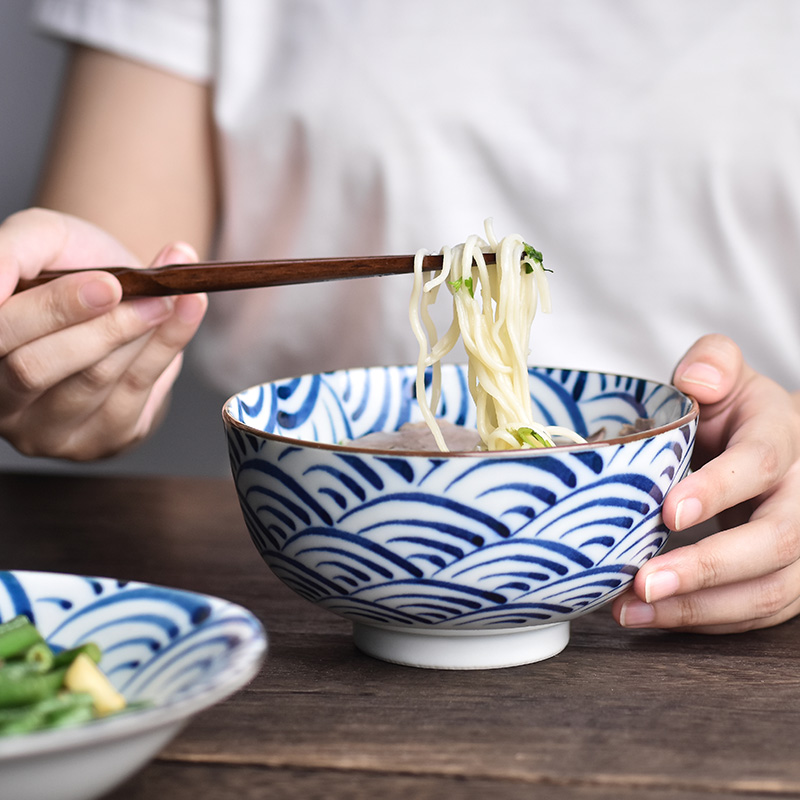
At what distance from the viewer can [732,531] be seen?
870mm

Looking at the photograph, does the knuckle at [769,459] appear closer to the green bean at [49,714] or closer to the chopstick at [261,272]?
the chopstick at [261,272]

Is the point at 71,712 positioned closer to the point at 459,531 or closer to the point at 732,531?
the point at 459,531

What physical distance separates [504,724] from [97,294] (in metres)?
0.57

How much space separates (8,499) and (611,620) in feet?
2.95

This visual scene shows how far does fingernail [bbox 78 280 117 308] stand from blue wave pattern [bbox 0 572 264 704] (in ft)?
1.15

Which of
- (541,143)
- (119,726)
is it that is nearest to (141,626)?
(119,726)

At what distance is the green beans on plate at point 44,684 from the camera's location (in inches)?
21.2

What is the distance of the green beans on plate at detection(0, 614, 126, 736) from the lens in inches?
21.2

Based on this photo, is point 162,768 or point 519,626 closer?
point 162,768

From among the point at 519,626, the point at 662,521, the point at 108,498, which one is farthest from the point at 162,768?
the point at 108,498


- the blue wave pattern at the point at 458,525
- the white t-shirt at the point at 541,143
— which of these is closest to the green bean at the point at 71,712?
the blue wave pattern at the point at 458,525

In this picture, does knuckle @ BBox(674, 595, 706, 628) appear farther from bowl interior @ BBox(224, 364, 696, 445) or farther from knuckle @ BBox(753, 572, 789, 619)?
bowl interior @ BBox(224, 364, 696, 445)

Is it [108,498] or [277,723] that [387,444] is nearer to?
[277,723]

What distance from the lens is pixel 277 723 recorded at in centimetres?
70
